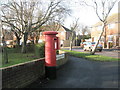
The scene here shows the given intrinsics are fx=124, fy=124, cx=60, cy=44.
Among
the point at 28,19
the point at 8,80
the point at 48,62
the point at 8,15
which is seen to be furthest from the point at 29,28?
the point at 8,80

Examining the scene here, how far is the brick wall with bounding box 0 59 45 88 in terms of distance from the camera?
4000 mm

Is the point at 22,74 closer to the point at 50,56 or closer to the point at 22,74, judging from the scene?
the point at 22,74

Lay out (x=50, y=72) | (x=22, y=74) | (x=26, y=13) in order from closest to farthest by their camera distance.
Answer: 1. (x=22, y=74)
2. (x=50, y=72)
3. (x=26, y=13)

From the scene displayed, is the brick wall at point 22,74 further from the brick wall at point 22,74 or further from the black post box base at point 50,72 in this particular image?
the black post box base at point 50,72

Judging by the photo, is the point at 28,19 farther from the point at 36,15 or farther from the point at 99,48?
the point at 99,48

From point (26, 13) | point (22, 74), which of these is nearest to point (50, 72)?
point (22, 74)

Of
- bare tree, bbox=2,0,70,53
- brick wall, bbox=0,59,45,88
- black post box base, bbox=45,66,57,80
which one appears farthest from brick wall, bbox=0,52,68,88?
bare tree, bbox=2,0,70,53

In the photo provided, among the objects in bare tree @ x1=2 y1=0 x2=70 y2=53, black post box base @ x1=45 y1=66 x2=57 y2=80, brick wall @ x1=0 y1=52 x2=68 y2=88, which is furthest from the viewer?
bare tree @ x1=2 y1=0 x2=70 y2=53

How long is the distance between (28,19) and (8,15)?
2.40 metres

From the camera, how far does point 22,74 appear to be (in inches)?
185

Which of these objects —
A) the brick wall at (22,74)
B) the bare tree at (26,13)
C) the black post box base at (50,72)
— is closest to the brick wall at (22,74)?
the brick wall at (22,74)

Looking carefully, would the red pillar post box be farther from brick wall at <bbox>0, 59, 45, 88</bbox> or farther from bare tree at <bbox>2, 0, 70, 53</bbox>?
bare tree at <bbox>2, 0, 70, 53</bbox>

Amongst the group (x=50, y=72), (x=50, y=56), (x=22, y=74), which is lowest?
(x=50, y=72)

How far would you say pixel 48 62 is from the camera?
5879 millimetres
